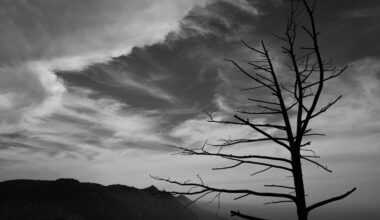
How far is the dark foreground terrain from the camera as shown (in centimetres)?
13975

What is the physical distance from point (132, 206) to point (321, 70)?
197702 millimetres

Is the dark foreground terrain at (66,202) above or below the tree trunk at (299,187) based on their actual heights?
above

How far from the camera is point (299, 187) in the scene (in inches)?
169

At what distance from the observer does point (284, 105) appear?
4.83m

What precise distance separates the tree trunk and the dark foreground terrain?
133575 millimetres

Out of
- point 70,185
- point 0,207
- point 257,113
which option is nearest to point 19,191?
point 0,207

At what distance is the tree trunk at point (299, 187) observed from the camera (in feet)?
13.5

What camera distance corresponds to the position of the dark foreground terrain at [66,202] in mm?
139750

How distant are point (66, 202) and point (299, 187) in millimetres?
173635

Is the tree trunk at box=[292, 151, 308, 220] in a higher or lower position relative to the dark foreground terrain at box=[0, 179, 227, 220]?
lower

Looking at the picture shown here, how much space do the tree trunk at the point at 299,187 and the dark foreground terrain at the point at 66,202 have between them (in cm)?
13357

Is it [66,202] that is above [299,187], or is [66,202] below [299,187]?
above

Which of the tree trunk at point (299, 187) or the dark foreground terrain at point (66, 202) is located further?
the dark foreground terrain at point (66, 202)

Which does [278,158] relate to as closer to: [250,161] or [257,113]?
[250,161]
